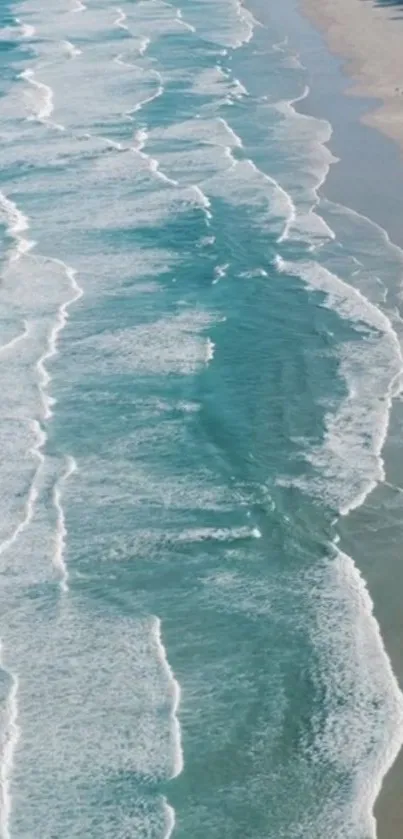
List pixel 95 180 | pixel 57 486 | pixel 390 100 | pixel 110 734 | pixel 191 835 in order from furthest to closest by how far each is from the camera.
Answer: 1. pixel 390 100
2. pixel 95 180
3. pixel 57 486
4. pixel 110 734
5. pixel 191 835

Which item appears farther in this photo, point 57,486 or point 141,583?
point 57,486

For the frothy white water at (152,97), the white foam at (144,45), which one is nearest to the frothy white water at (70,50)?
the white foam at (144,45)

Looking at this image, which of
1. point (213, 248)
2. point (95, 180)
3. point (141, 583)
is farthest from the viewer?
point (95, 180)

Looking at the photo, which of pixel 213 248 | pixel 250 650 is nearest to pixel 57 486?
pixel 250 650

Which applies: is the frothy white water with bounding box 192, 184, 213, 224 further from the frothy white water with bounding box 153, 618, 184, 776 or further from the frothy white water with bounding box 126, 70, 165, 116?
the frothy white water with bounding box 153, 618, 184, 776

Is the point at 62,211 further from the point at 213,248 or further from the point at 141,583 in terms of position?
the point at 141,583

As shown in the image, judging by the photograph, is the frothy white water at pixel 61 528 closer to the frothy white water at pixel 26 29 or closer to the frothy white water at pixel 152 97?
the frothy white water at pixel 152 97

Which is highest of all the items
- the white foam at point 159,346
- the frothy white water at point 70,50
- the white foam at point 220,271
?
the white foam at point 159,346
